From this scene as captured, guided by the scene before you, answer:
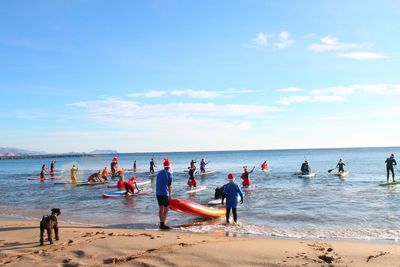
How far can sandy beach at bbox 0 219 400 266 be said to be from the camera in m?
6.64

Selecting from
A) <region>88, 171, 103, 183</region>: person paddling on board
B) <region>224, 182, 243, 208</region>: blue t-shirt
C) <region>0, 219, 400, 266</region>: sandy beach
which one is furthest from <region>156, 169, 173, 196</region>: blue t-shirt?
<region>88, 171, 103, 183</region>: person paddling on board

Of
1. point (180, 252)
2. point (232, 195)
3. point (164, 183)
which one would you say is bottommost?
point (180, 252)

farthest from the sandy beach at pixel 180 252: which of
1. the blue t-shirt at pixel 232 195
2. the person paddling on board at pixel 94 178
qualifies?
the person paddling on board at pixel 94 178

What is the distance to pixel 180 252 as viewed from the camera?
23.5 ft

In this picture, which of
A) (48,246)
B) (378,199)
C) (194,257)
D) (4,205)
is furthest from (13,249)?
(378,199)

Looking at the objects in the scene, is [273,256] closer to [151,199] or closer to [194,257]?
[194,257]

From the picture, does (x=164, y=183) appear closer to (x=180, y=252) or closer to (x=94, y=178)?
(x=180, y=252)

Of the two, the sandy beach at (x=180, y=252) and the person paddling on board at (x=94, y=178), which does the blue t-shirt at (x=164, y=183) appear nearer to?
the sandy beach at (x=180, y=252)

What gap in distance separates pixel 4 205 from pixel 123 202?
5.84 m

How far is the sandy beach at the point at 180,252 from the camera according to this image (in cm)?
664

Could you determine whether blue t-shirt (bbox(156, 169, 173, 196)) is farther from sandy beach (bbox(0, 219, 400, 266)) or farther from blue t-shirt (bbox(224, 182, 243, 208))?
blue t-shirt (bbox(224, 182, 243, 208))

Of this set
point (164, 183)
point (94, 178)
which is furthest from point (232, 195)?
point (94, 178)

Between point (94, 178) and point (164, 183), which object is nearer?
point (164, 183)

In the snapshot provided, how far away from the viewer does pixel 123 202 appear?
18.0 m
